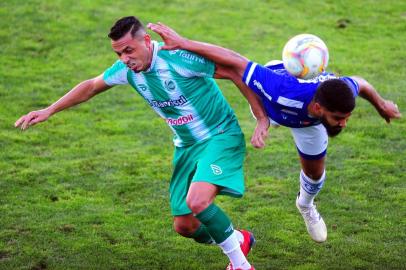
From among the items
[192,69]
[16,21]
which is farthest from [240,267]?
[16,21]

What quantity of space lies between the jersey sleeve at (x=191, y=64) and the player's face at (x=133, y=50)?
10.1 inches

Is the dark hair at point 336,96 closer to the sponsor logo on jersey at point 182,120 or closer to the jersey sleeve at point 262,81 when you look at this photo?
the jersey sleeve at point 262,81

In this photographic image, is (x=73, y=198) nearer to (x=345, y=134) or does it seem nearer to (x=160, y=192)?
(x=160, y=192)

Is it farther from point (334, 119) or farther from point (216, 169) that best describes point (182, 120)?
point (334, 119)

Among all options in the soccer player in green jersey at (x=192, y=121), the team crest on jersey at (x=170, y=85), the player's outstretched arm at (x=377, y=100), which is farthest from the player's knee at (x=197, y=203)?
the player's outstretched arm at (x=377, y=100)

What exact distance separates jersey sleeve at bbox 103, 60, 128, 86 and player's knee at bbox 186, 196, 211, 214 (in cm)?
139

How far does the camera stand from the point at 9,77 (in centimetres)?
1469

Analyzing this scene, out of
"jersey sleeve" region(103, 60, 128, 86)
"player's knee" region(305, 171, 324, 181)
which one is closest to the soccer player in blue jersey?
"jersey sleeve" region(103, 60, 128, 86)

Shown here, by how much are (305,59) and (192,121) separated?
1.17 m

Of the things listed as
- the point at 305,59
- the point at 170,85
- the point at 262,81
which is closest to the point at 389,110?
the point at 305,59

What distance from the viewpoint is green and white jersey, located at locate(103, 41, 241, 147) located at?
729 cm

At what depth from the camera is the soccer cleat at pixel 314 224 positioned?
823 centimetres

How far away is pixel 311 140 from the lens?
26.5ft

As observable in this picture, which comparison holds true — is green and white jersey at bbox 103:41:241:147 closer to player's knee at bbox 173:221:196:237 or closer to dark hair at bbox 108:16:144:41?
dark hair at bbox 108:16:144:41
